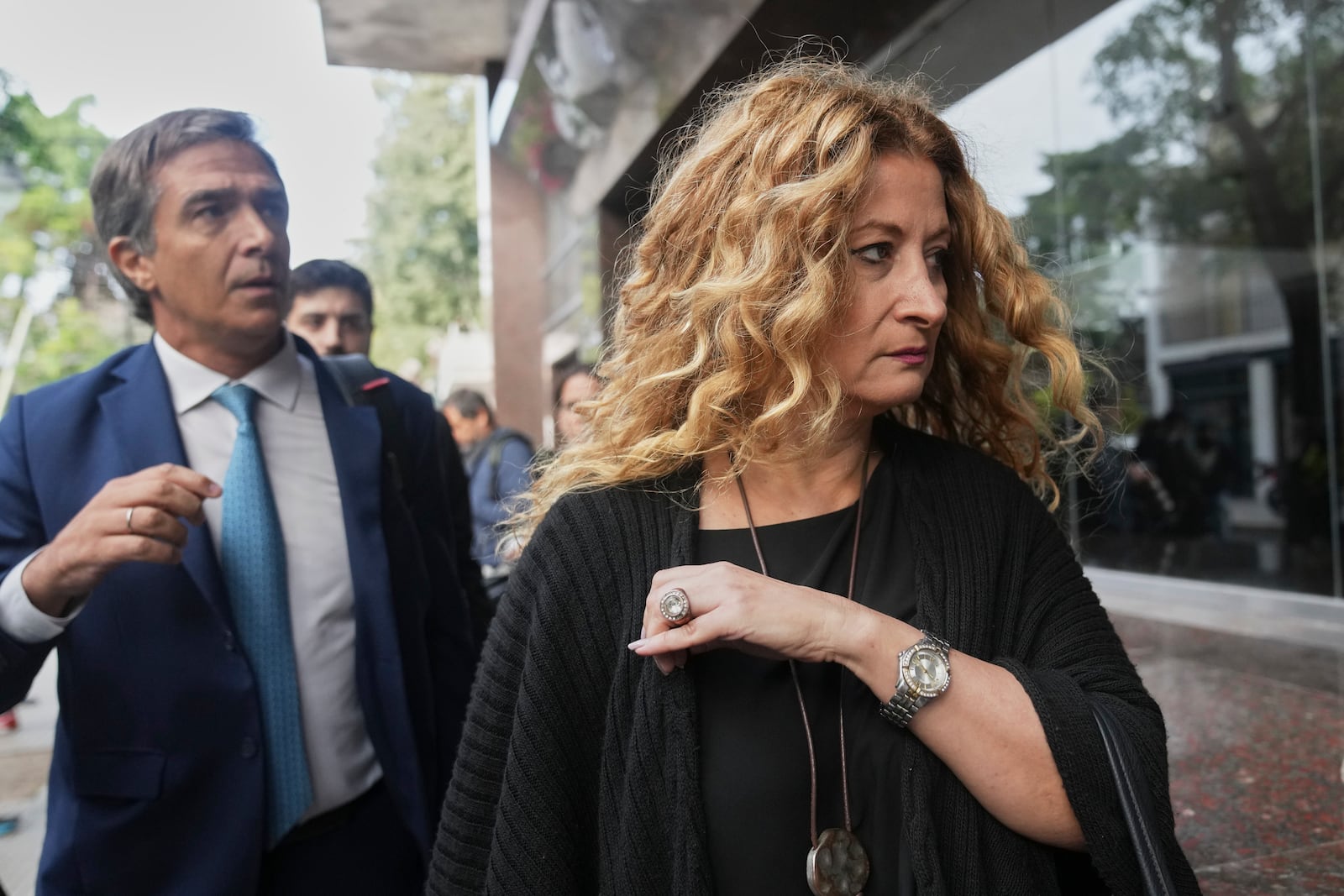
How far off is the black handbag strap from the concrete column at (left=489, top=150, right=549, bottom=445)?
13565 mm

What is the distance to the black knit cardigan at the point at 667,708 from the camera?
140 cm

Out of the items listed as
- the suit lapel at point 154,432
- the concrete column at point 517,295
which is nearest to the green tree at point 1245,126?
the suit lapel at point 154,432

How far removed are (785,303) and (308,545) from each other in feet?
3.58

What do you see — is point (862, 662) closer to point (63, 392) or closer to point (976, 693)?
point (976, 693)

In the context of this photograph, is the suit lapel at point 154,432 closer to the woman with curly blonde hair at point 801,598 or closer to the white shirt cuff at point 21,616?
the white shirt cuff at point 21,616

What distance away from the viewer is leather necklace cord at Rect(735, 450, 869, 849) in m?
1.46

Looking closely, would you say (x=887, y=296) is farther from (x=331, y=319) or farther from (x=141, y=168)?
(x=331, y=319)

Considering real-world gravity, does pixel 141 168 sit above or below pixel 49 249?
below

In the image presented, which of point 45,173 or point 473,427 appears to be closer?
point 45,173

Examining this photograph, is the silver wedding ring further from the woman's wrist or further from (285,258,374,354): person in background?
(285,258,374,354): person in background

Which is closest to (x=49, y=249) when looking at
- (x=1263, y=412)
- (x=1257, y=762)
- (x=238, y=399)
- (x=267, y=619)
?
(x=238, y=399)

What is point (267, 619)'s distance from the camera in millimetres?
1959

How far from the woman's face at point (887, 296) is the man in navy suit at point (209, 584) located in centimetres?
105

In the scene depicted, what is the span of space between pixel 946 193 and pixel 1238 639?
4782mm
